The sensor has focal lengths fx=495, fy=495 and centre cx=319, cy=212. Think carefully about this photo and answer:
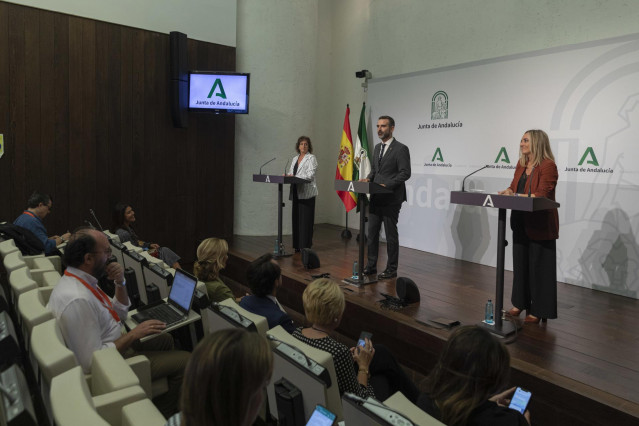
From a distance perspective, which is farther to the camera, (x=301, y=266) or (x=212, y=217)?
(x=212, y=217)

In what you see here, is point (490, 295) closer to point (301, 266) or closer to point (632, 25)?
point (301, 266)

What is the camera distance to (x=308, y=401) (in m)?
1.74

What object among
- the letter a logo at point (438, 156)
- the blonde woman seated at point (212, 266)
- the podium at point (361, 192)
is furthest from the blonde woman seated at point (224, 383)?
the letter a logo at point (438, 156)

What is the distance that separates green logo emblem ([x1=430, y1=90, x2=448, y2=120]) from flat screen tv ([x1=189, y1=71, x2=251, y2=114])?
2.49 metres

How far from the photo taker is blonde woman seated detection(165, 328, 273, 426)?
108cm

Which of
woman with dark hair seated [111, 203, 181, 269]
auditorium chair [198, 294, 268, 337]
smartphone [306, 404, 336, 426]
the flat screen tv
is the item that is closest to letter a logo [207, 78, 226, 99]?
the flat screen tv

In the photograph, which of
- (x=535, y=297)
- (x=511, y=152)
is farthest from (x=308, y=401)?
(x=511, y=152)

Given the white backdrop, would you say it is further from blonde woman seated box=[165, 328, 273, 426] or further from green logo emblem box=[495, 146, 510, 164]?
blonde woman seated box=[165, 328, 273, 426]

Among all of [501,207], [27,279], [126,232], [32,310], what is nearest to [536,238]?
[501,207]

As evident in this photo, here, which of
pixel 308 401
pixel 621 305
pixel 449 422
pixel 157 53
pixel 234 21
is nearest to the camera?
pixel 449 422

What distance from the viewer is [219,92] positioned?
6.66m

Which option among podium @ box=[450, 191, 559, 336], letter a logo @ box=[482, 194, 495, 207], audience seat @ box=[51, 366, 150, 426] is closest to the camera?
audience seat @ box=[51, 366, 150, 426]

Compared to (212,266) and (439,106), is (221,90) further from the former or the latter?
(212,266)

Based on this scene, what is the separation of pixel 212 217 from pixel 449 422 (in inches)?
238
